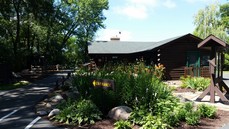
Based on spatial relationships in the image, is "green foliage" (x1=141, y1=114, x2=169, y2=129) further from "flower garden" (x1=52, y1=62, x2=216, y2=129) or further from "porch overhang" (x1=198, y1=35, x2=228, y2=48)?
"porch overhang" (x1=198, y1=35, x2=228, y2=48)

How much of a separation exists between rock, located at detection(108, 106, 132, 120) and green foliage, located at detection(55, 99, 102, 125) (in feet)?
1.30

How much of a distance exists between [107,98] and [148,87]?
163 cm

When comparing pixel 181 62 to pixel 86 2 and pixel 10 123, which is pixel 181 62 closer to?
pixel 10 123

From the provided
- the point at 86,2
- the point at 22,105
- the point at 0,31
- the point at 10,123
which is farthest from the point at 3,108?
the point at 86,2

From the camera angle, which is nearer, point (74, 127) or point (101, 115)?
point (74, 127)

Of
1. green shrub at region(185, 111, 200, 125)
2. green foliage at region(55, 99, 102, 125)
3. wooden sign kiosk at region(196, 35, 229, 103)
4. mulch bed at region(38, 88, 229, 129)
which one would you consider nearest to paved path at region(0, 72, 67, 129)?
green foliage at region(55, 99, 102, 125)

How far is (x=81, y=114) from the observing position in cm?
914

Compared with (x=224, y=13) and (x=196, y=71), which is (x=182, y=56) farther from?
(x=224, y=13)

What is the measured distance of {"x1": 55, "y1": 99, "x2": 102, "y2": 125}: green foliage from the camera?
905 cm

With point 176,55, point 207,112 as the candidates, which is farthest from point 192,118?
point 176,55

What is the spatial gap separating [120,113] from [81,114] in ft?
4.10

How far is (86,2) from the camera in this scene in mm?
56375

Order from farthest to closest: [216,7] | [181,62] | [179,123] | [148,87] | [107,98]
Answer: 1. [216,7]
2. [181,62]
3. [107,98]
4. [148,87]
5. [179,123]

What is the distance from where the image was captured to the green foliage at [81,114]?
9.05m
